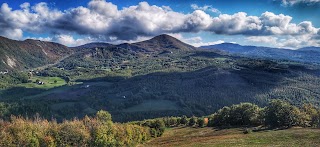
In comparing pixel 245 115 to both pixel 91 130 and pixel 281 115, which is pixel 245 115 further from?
pixel 91 130

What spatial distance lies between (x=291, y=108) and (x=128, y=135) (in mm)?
65509

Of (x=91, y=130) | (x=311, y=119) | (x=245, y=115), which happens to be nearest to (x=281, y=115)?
(x=311, y=119)

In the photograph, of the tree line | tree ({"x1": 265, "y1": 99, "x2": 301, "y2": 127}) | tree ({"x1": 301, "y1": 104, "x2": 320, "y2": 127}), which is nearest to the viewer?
the tree line

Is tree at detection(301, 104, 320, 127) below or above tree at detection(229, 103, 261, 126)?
above

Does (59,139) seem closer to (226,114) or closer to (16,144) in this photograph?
(16,144)

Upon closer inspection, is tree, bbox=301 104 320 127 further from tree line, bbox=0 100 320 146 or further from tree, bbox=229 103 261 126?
tree, bbox=229 103 261 126

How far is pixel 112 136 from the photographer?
98.9 m

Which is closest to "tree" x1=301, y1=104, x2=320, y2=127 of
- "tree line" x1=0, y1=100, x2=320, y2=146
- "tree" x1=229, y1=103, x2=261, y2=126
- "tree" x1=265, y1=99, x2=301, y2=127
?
"tree line" x1=0, y1=100, x2=320, y2=146

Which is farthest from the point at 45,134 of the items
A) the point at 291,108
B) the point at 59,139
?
the point at 291,108

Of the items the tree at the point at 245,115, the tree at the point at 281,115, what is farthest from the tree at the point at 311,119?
the tree at the point at 245,115

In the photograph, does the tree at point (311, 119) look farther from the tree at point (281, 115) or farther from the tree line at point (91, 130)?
the tree at point (281, 115)

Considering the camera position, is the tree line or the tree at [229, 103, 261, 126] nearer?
the tree line

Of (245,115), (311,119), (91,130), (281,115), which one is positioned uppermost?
(281,115)

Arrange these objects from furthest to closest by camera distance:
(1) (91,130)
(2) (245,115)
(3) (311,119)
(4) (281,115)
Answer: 1. (2) (245,115)
2. (3) (311,119)
3. (4) (281,115)
4. (1) (91,130)
